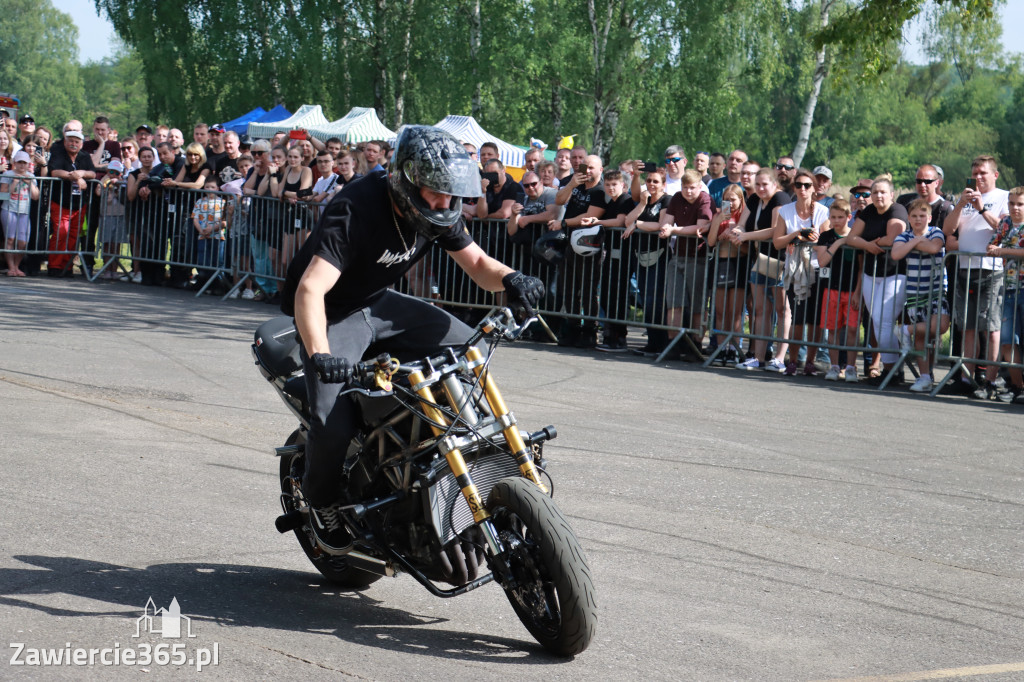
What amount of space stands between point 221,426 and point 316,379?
3.89 m

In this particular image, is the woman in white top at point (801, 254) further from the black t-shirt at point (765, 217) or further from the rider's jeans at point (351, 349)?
the rider's jeans at point (351, 349)

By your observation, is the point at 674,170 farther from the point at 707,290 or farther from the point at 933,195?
the point at 933,195

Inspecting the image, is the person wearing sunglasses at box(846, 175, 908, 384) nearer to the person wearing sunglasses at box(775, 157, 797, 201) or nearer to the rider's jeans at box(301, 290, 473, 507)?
the person wearing sunglasses at box(775, 157, 797, 201)

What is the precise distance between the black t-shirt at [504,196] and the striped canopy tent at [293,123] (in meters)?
20.7

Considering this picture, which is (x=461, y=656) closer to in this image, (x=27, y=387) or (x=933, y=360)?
(x=27, y=387)

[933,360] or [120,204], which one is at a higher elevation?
[120,204]

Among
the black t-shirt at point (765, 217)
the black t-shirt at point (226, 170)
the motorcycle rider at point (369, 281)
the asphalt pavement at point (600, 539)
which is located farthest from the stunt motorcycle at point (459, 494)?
the black t-shirt at point (226, 170)

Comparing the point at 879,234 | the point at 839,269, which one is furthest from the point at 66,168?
the point at 879,234

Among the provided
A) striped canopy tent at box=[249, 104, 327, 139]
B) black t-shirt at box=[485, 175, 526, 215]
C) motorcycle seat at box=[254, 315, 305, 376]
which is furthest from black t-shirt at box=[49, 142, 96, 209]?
striped canopy tent at box=[249, 104, 327, 139]

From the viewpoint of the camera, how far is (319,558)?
5.17m

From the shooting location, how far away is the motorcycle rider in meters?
4.55

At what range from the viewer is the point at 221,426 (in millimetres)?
8305

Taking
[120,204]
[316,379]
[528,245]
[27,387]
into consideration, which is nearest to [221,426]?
[27,387]

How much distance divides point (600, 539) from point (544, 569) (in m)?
1.83
